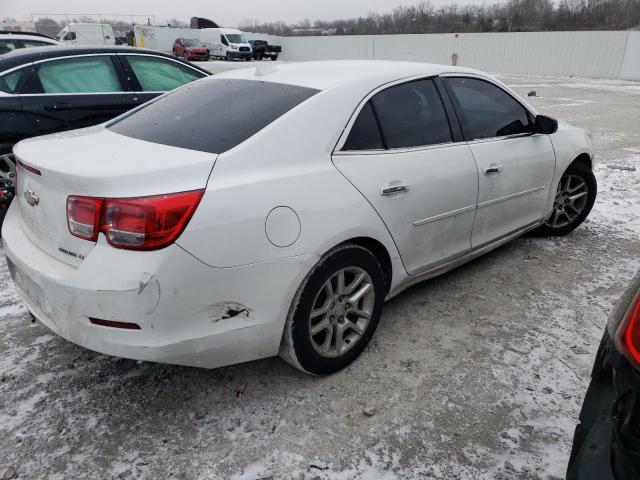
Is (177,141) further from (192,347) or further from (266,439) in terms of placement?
(266,439)

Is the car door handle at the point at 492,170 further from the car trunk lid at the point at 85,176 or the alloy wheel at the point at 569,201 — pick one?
the car trunk lid at the point at 85,176

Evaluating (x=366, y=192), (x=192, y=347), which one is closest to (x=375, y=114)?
(x=366, y=192)

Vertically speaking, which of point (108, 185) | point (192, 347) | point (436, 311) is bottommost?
point (436, 311)

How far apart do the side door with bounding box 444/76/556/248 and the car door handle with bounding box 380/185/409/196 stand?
0.77 metres

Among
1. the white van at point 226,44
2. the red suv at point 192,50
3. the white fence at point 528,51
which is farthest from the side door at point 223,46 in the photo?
the white fence at point 528,51

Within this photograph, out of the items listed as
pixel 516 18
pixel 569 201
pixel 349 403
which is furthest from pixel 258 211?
pixel 516 18

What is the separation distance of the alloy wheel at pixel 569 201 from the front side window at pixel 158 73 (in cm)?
404

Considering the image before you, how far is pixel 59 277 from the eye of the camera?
7.03 ft

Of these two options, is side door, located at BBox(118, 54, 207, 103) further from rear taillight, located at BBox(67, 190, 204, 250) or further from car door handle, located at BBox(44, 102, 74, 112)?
rear taillight, located at BBox(67, 190, 204, 250)

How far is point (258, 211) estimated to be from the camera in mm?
2178

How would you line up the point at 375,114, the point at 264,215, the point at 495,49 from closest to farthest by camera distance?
the point at 264,215, the point at 375,114, the point at 495,49

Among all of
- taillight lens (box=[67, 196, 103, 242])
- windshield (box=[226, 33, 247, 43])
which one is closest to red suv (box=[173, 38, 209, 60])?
windshield (box=[226, 33, 247, 43])

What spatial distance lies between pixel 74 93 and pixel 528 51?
2946cm

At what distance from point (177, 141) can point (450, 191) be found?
1.62 meters
